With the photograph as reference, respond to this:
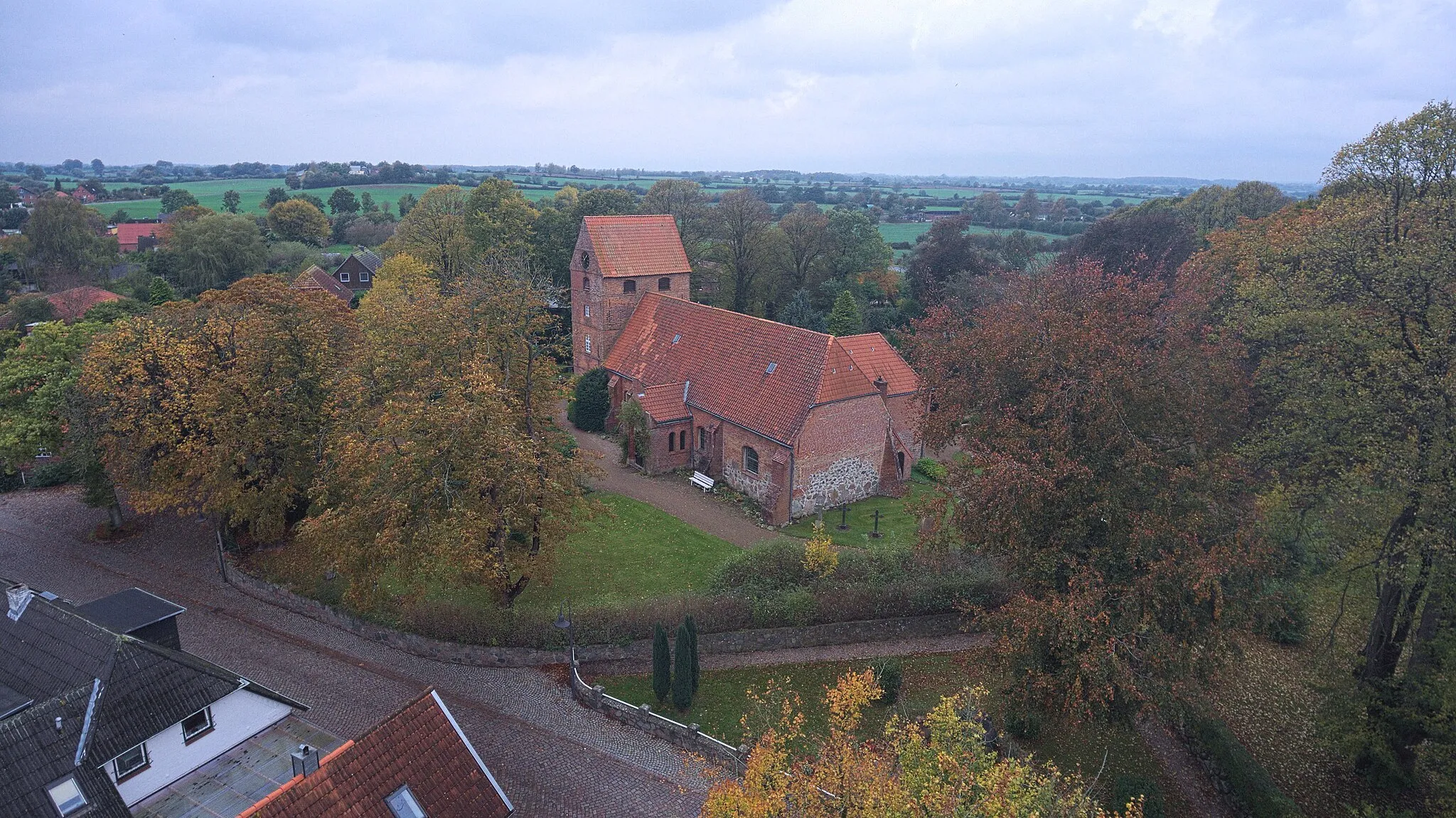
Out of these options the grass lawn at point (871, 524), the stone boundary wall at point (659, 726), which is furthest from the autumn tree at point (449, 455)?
the grass lawn at point (871, 524)

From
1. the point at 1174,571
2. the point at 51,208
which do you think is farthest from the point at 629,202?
the point at 1174,571

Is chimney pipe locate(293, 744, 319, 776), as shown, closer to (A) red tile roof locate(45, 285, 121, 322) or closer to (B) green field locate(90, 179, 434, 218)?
(A) red tile roof locate(45, 285, 121, 322)

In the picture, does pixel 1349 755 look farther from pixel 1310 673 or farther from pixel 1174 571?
pixel 1174 571

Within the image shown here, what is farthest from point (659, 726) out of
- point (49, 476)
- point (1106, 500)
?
point (49, 476)

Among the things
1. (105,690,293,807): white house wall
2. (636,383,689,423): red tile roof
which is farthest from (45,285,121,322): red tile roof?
(105,690,293,807): white house wall

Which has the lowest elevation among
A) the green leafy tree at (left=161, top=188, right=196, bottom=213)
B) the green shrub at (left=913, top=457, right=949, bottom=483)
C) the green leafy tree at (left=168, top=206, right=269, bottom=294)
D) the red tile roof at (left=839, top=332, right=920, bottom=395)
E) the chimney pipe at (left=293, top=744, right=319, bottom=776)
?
the green shrub at (left=913, top=457, right=949, bottom=483)

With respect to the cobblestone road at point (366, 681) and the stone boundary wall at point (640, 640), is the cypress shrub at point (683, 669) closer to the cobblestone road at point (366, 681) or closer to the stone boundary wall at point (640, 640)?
the cobblestone road at point (366, 681)

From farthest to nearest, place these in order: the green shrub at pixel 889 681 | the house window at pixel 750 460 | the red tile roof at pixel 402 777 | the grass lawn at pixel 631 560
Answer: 1. the house window at pixel 750 460
2. the grass lawn at pixel 631 560
3. the green shrub at pixel 889 681
4. the red tile roof at pixel 402 777
